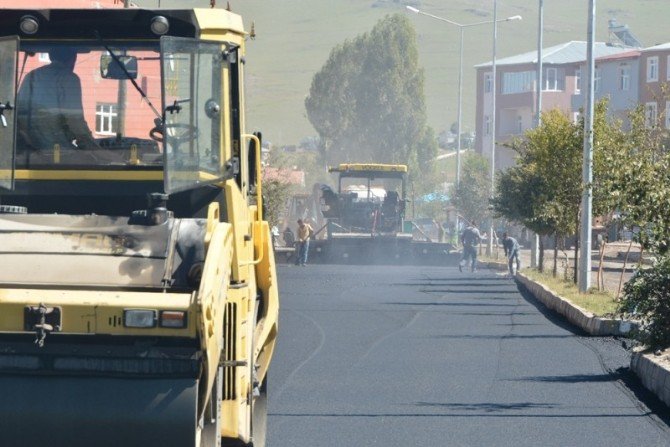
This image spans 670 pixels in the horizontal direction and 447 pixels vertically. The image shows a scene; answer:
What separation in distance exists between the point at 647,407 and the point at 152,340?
7289 millimetres

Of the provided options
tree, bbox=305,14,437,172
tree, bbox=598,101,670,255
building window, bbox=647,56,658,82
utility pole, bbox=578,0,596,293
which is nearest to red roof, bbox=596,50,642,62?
building window, bbox=647,56,658,82

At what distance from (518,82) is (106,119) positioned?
321 feet

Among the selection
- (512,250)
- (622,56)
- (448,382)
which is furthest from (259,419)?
(622,56)

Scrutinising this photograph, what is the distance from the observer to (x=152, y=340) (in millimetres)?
6520

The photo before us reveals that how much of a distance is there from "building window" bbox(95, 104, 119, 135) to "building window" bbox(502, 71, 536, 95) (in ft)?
315

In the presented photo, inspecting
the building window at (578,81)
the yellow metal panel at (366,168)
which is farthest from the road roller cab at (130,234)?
the building window at (578,81)

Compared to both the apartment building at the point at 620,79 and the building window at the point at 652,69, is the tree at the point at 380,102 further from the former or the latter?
the building window at the point at 652,69

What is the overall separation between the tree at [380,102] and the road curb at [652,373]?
278 ft

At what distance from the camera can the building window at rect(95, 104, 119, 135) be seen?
28.0 feet

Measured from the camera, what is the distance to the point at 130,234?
22.9 ft

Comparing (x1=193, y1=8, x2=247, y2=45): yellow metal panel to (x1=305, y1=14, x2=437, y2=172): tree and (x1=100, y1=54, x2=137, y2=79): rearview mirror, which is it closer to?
(x1=100, y1=54, x2=137, y2=79): rearview mirror

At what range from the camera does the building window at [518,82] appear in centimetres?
10400

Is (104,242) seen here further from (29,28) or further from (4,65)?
(29,28)

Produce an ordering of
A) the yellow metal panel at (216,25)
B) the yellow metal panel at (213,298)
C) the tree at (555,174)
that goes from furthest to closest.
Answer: the tree at (555,174), the yellow metal panel at (216,25), the yellow metal panel at (213,298)
